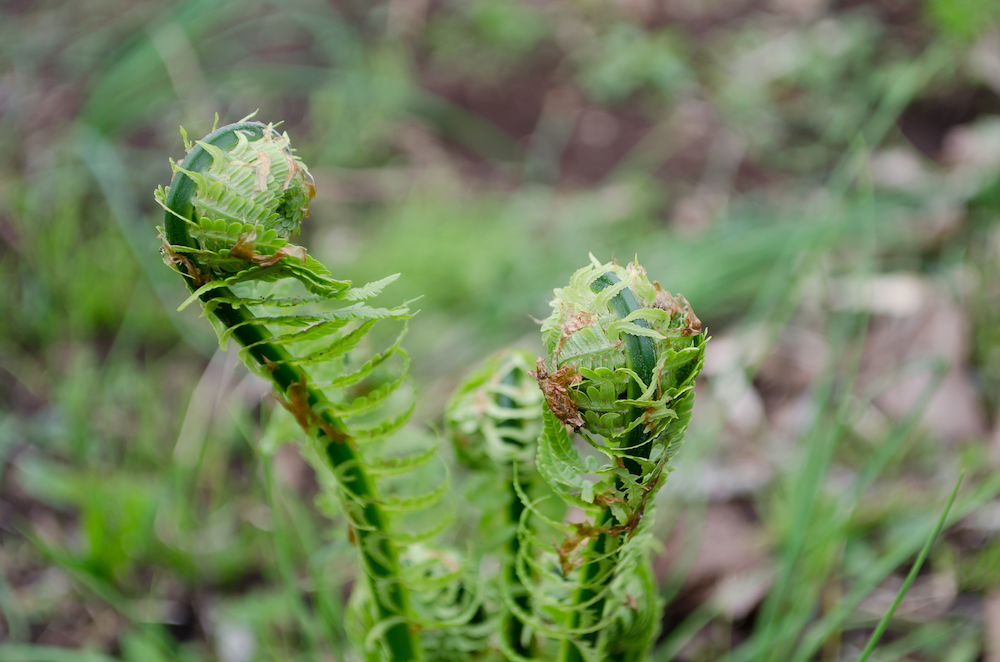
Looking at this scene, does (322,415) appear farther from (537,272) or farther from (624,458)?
(537,272)

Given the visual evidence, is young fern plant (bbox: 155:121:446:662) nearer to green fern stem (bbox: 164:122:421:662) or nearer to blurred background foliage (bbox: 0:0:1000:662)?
green fern stem (bbox: 164:122:421:662)

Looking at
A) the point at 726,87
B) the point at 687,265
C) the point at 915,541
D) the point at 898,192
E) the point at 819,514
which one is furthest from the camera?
the point at 726,87

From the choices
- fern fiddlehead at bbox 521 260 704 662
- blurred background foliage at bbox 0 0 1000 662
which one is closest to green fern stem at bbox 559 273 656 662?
fern fiddlehead at bbox 521 260 704 662

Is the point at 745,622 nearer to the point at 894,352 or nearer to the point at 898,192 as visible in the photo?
the point at 894,352

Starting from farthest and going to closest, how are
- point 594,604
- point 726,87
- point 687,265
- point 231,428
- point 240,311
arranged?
point 726,87 < point 687,265 < point 231,428 < point 594,604 < point 240,311

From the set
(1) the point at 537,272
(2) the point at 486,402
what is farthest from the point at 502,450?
(1) the point at 537,272

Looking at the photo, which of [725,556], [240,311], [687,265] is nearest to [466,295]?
[687,265]

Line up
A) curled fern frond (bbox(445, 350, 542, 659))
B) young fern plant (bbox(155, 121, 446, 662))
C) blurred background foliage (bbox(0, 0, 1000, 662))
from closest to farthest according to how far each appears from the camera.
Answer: young fern plant (bbox(155, 121, 446, 662)), curled fern frond (bbox(445, 350, 542, 659)), blurred background foliage (bbox(0, 0, 1000, 662))
